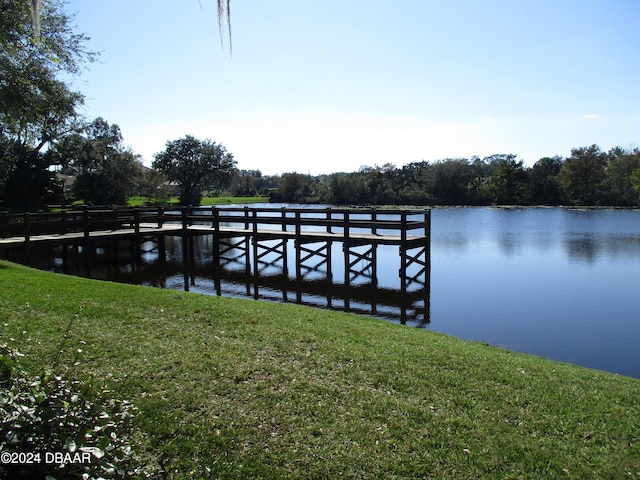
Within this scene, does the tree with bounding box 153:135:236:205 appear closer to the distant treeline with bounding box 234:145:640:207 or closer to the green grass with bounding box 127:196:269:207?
the green grass with bounding box 127:196:269:207

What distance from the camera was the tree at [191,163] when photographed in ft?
247

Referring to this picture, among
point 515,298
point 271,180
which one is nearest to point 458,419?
point 515,298

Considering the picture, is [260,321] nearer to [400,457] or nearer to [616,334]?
[400,457]

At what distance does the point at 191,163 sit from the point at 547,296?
67.5 meters

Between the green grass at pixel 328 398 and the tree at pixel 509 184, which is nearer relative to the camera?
the green grass at pixel 328 398

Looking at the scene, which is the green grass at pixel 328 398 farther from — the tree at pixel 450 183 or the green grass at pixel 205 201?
the tree at pixel 450 183

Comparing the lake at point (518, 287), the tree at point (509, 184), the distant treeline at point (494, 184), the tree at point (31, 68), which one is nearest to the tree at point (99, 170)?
the tree at point (31, 68)

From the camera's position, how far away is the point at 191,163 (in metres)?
75.8

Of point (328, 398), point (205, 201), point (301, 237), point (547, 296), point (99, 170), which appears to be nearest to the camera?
point (328, 398)

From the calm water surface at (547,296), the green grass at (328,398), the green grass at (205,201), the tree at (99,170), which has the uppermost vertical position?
the tree at (99,170)

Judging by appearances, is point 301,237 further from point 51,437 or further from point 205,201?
point 205,201

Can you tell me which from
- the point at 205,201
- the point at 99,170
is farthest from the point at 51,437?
the point at 205,201

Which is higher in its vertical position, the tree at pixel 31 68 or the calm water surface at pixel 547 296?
the tree at pixel 31 68

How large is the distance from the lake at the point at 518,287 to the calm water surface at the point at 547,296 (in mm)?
28
